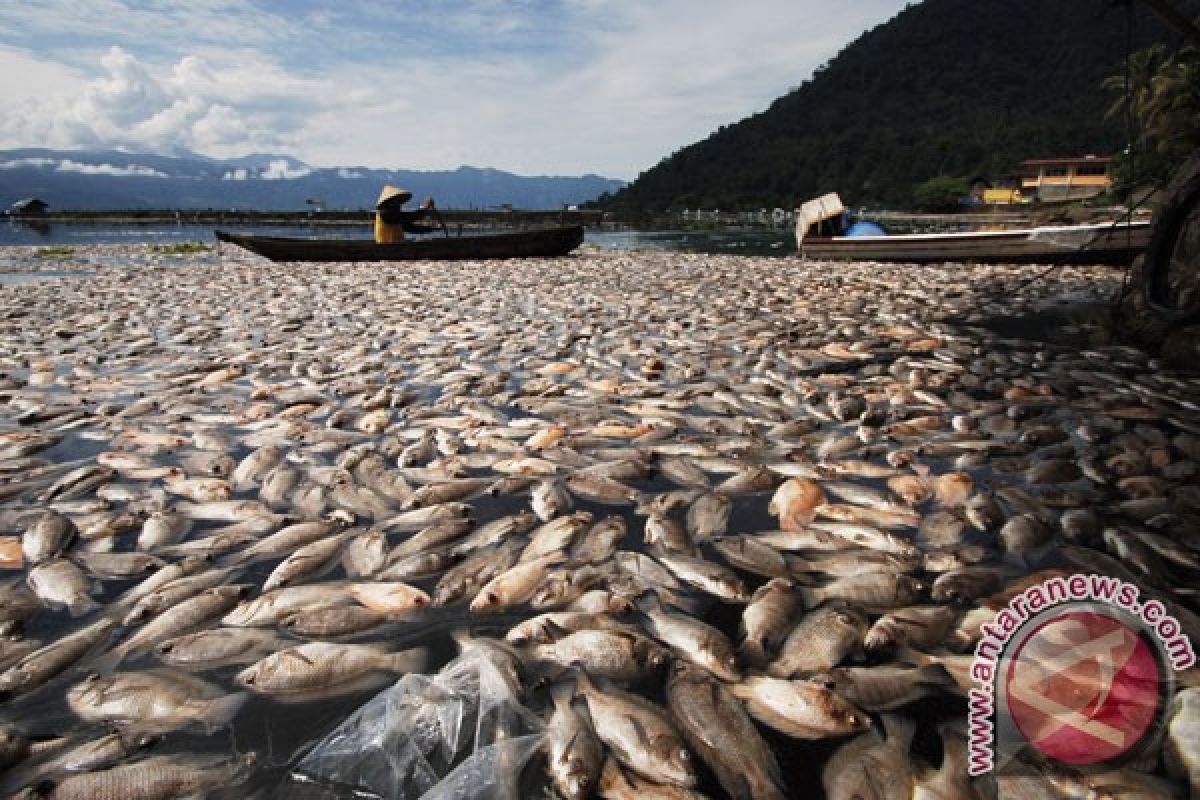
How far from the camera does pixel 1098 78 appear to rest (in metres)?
122

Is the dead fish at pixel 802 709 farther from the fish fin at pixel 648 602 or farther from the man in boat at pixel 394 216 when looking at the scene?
the man in boat at pixel 394 216

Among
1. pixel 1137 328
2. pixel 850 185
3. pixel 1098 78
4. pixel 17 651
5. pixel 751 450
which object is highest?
pixel 1098 78

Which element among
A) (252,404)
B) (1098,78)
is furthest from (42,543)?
(1098,78)

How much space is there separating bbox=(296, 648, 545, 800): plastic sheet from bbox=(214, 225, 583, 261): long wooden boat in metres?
19.2

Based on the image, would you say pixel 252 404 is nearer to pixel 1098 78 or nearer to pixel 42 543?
pixel 42 543

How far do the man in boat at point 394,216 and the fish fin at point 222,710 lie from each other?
63.1 ft

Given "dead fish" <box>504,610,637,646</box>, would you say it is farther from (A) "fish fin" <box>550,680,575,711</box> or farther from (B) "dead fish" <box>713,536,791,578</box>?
(B) "dead fish" <box>713,536,791,578</box>

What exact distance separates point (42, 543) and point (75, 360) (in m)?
5.02

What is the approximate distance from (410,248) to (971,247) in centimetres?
1628

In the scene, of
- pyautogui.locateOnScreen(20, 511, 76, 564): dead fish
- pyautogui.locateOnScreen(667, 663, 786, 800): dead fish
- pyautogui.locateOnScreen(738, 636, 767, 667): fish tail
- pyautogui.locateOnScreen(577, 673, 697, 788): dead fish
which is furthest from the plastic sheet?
pyautogui.locateOnScreen(20, 511, 76, 564): dead fish

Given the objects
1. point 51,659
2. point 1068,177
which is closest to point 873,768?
point 51,659

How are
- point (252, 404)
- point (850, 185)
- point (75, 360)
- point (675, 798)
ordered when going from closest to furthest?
point (675, 798)
point (252, 404)
point (75, 360)
point (850, 185)

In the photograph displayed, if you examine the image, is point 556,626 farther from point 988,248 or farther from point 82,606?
point 988,248

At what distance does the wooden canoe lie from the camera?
45.0ft
